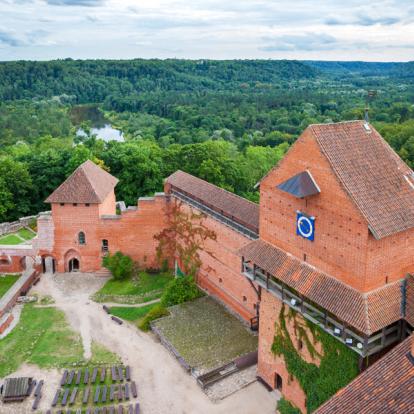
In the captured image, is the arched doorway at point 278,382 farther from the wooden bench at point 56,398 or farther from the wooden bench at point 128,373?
the wooden bench at point 56,398

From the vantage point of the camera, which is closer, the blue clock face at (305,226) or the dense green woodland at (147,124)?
the blue clock face at (305,226)

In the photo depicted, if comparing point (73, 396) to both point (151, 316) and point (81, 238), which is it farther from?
point (81, 238)

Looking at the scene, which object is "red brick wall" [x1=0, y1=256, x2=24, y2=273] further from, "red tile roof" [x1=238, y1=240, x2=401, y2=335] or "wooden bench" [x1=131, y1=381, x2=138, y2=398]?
"red tile roof" [x1=238, y1=240, x2=401, y2=335]

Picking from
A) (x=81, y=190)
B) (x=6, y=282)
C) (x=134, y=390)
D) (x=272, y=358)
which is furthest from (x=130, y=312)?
(x=272, y=358)

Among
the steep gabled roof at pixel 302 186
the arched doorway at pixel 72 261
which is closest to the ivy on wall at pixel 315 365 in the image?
the steep gabled roof at pixel 302 186

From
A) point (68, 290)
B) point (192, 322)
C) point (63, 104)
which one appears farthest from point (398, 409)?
point (63, 104)

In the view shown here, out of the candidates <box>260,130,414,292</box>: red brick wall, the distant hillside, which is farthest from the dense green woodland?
<box>260,130,414,292</box>: red brick wall
